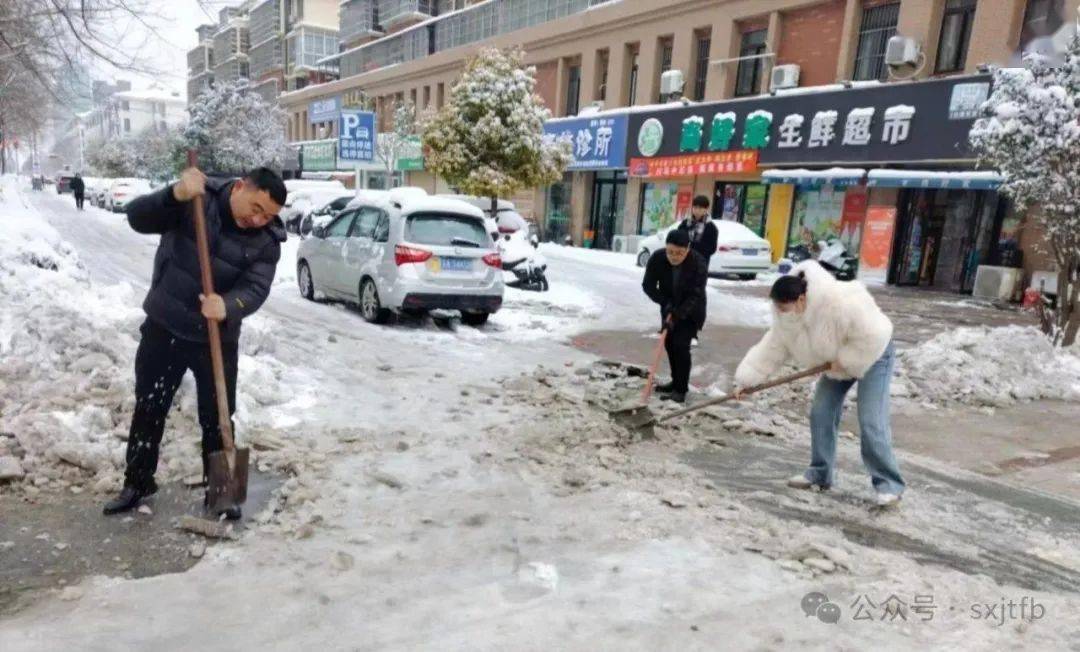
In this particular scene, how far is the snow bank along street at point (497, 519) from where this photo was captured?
9.37 ft

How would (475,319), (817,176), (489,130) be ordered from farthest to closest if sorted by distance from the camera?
(817,176), (489,130), (475,319)

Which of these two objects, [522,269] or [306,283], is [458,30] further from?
[306,283]

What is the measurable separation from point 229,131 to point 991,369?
40.1 m

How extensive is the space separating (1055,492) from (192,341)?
17.7ft

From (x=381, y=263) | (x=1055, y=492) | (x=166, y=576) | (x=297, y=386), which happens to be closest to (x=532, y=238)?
(x=381, y=263)

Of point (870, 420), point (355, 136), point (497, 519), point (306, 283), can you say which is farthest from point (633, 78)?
point (497, 519)

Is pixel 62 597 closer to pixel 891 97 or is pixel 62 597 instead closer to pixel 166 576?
pixel 166 576

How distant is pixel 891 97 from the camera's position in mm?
17484

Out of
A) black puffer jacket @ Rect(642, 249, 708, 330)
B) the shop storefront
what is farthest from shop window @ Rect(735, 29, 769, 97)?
black puffer jacket @ Rect(642, 249, 708, 330)

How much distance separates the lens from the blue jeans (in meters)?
4.18

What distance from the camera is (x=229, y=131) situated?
39281 millimetres

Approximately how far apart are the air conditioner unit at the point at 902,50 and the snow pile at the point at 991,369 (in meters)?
11.7

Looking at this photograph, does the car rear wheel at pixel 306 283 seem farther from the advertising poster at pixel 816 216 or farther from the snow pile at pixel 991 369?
the advertising poster at pixel 816 216

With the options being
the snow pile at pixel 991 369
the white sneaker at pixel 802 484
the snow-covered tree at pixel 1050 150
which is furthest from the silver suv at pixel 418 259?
the snow-covered tree at pixel 1050 150
